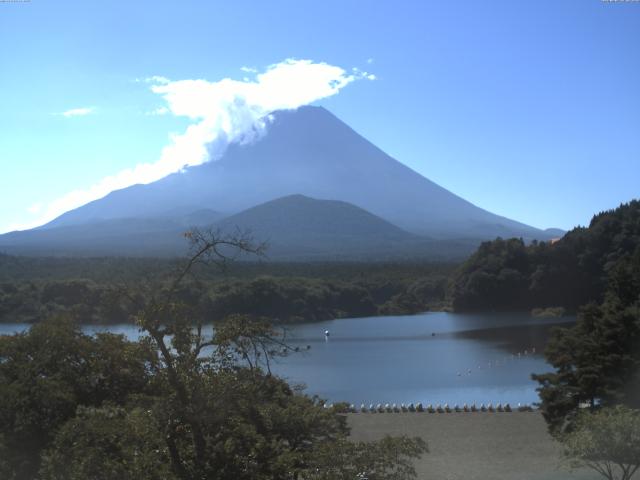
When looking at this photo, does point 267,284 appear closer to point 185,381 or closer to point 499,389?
point 499,389

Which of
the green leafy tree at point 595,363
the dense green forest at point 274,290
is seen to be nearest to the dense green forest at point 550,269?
the dense green forest at point 274,290

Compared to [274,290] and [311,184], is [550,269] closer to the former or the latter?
[274,290]

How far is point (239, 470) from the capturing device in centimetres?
418

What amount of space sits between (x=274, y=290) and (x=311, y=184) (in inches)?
3229

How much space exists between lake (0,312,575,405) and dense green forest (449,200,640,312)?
2866 millimetres

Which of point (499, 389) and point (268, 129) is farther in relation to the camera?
point (268, 129)

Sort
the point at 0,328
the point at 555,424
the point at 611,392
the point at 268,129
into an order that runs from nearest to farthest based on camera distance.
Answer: the point at 611,392, the point at 555,424, the point at 0,328, the point at 268,129

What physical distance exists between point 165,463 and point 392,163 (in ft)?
408

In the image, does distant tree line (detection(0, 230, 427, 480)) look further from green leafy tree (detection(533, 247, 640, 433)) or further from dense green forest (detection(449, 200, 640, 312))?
dense green forest (detection(449, 200, 640, 312))

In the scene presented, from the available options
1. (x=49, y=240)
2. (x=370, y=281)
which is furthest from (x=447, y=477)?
(x=49, y=240)

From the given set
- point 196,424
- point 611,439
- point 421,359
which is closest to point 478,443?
point 611,439

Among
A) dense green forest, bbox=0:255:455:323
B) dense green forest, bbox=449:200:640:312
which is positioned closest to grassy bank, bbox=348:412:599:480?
dense green forest, bbox=0:255:455:323

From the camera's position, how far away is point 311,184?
117812 millimetres

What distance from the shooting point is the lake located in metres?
18.3
